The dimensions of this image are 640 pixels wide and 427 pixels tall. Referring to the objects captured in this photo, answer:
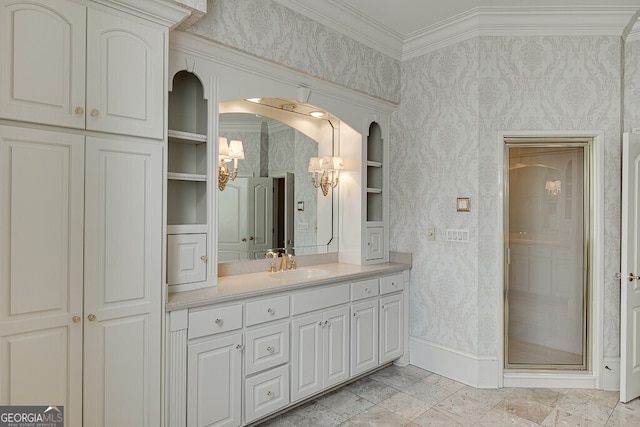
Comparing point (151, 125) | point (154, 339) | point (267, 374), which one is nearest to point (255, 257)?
point (267, 374)

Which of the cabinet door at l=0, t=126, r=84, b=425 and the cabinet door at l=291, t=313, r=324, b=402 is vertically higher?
the cabinet door at l=0, t=126, r=84, b=425

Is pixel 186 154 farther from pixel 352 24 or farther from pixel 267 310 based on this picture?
pixel 352 24

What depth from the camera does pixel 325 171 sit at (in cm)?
360

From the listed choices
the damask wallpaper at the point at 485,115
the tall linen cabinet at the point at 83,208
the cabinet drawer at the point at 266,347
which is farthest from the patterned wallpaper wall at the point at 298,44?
the cabinet drawer at the point at 266,347

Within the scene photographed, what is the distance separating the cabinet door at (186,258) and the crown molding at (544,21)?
9.10 ft

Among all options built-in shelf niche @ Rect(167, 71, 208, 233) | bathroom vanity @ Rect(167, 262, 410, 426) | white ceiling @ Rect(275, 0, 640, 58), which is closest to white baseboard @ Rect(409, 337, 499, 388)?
bathroom vanity @ Rect(167, 262, 410, 426)

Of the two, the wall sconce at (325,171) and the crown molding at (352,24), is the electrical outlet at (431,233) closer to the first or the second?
the wall sconce at (325,171)

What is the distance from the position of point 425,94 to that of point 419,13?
70 centimetres

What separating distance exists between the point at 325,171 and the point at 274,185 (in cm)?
56

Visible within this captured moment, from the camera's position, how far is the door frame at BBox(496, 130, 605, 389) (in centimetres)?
314

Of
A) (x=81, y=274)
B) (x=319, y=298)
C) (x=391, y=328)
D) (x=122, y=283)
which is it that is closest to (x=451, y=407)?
(x=391, y=328)

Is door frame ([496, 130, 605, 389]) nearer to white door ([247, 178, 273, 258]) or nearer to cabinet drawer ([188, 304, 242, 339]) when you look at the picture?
white door ([247, 178, 273, 258])

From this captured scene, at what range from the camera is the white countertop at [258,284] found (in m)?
2.21

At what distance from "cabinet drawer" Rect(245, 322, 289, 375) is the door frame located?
6.04 ft
